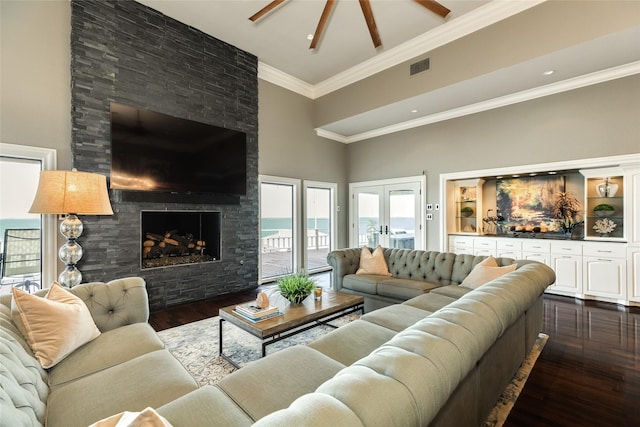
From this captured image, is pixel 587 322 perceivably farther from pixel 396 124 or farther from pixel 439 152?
pixel 396 124

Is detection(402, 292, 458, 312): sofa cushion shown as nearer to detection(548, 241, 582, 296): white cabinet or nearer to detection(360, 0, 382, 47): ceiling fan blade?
detection(360, 0, 382, 47): ceiling fan blade

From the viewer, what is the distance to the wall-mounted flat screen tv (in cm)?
376

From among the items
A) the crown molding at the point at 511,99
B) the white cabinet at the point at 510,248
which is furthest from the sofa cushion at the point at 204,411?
→ the crown molding at the point at 511,99

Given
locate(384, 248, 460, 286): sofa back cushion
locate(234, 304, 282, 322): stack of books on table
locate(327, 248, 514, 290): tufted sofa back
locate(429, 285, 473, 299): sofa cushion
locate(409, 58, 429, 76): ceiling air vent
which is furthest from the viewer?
locate(409, 58, 429, 76): ceiling air vent

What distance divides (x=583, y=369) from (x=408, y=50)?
480 cm

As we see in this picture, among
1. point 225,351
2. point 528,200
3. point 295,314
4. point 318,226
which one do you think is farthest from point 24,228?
point 528,200

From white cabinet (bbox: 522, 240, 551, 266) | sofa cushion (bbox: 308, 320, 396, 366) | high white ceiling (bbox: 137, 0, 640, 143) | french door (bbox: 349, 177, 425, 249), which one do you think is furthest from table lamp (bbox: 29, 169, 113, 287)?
white cabinet (bbox: 522, 240, 551, 266)

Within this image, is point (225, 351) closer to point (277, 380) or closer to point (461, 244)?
point (277, 380)

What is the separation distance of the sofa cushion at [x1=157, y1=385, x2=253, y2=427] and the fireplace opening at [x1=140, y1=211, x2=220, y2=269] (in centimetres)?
337

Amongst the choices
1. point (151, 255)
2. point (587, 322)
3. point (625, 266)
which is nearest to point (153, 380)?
point (151, 255)

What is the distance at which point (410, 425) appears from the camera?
2.77ft

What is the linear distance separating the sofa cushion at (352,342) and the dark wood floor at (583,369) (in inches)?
38.4

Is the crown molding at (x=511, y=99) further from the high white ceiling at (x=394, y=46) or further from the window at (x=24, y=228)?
the window at (x=24, y=228)

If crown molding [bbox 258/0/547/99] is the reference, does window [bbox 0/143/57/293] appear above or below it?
below
